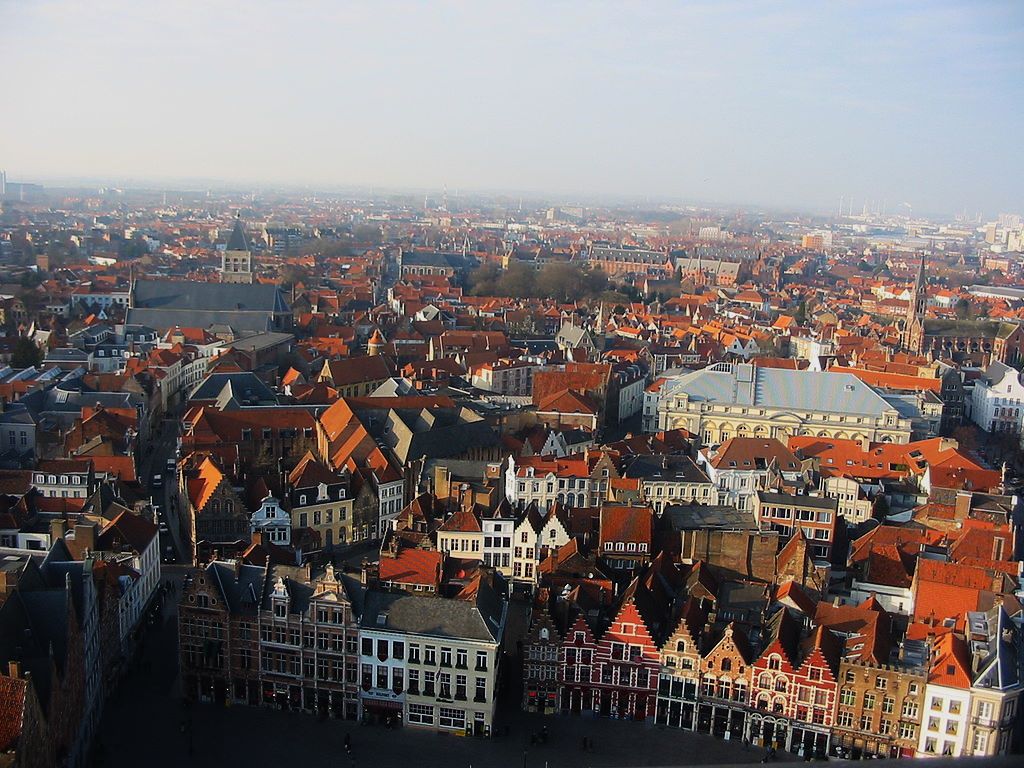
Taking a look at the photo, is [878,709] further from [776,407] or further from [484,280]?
[484,280]

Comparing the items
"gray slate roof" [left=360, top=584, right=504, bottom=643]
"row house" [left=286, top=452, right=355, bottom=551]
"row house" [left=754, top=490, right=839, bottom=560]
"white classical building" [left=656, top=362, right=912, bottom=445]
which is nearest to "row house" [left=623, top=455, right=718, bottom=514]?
"row house" [left=754, top=490, right=839, bottom=560]

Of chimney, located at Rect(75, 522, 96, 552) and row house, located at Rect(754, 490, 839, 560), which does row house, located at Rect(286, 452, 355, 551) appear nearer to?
chimney, located at Rect(75, 522, 96, 552)

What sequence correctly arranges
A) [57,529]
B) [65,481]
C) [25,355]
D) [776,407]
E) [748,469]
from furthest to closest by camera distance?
[25,355] → [776,407] → [748,469] → [65,481] → [57,529]

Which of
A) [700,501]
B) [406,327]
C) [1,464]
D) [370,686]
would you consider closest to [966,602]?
[700,501]

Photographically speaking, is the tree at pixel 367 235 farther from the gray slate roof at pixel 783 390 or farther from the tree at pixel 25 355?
the gray slate roof at pixel 783 390

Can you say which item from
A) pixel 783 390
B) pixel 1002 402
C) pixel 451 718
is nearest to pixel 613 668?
pixel 451 718

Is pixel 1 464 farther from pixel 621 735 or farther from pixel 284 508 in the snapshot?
pixel 621 735
